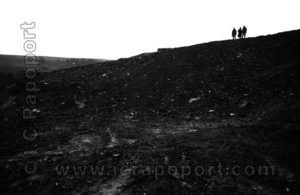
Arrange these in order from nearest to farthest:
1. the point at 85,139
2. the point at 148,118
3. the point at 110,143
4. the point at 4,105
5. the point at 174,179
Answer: the point at 174,179
the point at 110,143
the point at 85,139
the point at 148,118
the point at 4,105

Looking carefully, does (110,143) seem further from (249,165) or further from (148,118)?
(249,165)

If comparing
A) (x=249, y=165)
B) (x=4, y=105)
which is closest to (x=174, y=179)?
(x=249, y=165)

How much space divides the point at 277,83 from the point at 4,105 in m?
14.6

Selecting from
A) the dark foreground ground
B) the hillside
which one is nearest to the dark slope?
the dark foreground ground

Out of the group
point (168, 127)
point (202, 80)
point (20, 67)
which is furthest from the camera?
point (20, 67)

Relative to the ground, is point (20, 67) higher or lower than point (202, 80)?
higher

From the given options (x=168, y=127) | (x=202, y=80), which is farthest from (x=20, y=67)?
(x=168, y=127)

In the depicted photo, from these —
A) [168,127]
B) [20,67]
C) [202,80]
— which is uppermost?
[20,67]

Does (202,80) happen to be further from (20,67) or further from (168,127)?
(20,67)

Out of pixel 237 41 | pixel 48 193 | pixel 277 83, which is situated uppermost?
pixel 237 41

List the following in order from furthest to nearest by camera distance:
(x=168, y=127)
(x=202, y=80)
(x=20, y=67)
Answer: (x=20, y=67)
(x=202, y=80)
(x=168, y=127)

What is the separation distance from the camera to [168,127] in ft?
30.1

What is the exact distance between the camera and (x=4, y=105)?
12734mm

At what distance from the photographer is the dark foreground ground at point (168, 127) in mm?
5336
